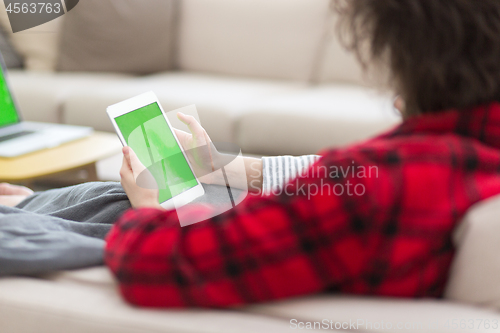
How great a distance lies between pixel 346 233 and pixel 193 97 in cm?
189

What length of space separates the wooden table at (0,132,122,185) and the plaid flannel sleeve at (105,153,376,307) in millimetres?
1013

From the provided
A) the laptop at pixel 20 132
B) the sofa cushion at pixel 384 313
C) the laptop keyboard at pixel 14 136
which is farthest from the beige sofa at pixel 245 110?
the laptop keyboard at pixel 14 136

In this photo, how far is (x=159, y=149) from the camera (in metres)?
0.99

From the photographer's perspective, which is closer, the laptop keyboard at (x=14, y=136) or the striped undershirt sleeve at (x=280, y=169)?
the striped undershirt sleeve at (x=280, y=169)

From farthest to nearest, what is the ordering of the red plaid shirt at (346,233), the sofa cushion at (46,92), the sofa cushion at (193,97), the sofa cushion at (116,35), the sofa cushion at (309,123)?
the sofa cushion at (116,35)
the sofa cushion at (46,92)
the sofa cushion at (193,97)
the sofa cushion at (309,123)
the red plaid shirt at (346,233)

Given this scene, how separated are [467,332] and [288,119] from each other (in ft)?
5.46

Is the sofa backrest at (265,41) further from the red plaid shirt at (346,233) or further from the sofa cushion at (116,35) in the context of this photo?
the red plaid shirt at (346,233)

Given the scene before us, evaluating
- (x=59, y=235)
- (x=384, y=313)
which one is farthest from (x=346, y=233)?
(x=59, y=235)

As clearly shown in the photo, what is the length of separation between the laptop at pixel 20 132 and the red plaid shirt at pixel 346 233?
126 centimetres

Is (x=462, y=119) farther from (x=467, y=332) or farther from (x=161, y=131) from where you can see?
(x=161, y=131)

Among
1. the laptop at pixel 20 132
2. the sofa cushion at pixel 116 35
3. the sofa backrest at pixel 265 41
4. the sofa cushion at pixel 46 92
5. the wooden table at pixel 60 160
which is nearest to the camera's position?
the wooden table at pixel 60 160

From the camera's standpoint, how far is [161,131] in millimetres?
1042

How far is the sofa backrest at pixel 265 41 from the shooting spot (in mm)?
2682

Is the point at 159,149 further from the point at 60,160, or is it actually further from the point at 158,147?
the point at 60,160
